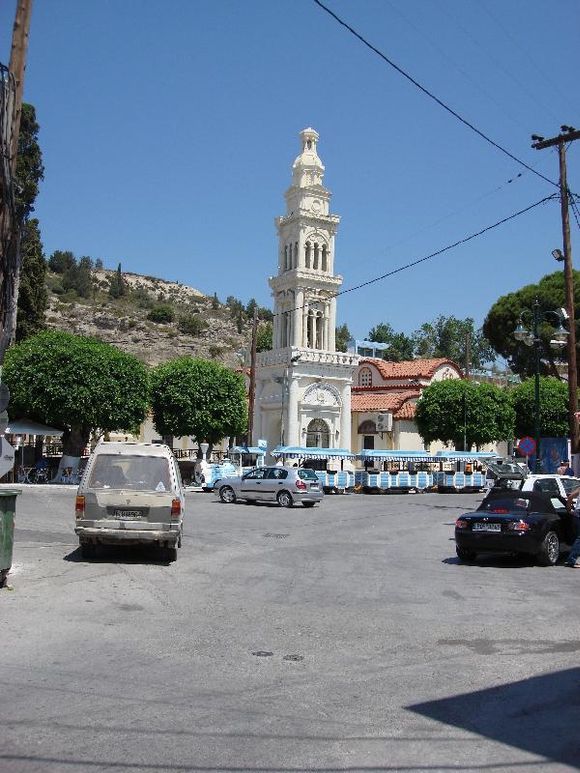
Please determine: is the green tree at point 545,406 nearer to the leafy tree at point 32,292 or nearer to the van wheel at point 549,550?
the leafy tree at point 32,292

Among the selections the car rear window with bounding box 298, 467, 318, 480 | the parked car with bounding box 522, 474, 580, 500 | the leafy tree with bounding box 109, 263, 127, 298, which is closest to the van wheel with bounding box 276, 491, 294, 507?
the car rear window with bounding box 298, 467, 318, 480

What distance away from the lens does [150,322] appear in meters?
128

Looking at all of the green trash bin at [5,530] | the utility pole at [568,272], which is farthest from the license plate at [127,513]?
the utility pole at [568,272]

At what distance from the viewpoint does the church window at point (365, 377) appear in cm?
6891

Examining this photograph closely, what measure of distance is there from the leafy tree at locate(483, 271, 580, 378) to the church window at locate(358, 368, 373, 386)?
11.8 m

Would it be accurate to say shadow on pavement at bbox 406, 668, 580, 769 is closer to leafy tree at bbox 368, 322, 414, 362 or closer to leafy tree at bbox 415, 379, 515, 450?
leafy tree at bbox 415, 379, 515, 450

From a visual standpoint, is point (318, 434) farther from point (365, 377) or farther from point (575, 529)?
point (575, 529)

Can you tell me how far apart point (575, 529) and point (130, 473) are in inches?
335

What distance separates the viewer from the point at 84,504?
1297 centimetres

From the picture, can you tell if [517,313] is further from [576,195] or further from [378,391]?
[576,195]

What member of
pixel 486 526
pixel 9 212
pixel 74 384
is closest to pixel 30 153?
pixel 74 384

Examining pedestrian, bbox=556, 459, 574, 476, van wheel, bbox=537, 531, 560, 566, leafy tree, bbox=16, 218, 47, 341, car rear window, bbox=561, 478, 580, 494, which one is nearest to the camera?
van wheel, bbox=537, 531, 560, 566

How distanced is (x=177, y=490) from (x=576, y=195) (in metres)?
16.6

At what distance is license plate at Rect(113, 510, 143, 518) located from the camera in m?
13.0
